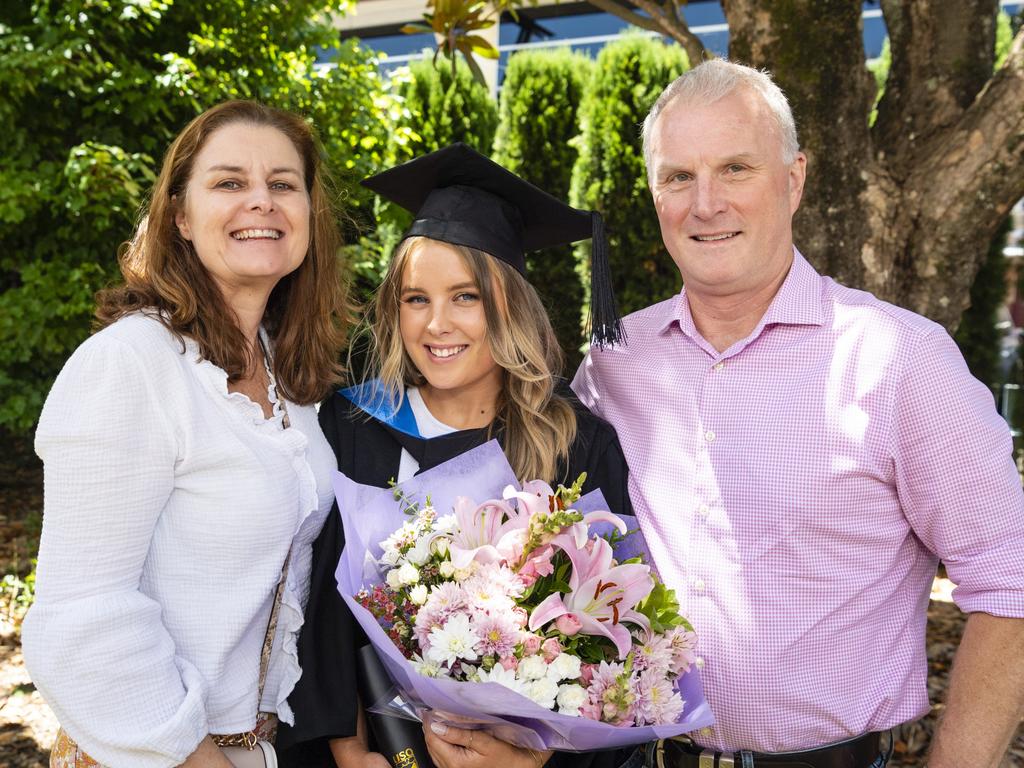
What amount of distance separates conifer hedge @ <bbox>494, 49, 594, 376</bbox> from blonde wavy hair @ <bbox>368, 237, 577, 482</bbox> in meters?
5.74

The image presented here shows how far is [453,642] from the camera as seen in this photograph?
5.51 feet

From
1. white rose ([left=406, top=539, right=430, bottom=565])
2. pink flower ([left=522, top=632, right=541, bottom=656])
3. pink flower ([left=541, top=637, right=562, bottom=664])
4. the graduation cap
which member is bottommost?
pink flower ([left=541, top=637, right=562, bottom=664])

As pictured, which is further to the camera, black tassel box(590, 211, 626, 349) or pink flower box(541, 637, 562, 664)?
black tassel box(590, 211, 626, 349)

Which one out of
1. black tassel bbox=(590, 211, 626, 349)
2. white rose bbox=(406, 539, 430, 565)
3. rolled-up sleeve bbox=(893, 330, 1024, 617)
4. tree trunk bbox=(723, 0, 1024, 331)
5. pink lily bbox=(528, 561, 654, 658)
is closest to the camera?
pink lily bbox=(528, 561, 654, 658)

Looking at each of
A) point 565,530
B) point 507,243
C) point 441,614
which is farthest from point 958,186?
point 441,614

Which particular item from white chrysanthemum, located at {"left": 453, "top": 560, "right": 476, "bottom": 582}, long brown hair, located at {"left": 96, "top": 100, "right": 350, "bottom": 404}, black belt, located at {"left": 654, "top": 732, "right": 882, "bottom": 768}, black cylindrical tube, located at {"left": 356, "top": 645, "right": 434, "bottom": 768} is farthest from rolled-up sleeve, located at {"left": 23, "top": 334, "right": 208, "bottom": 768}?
black belt, located at {"left": 654, "top": 732, "right": 882, "bottom": 768}

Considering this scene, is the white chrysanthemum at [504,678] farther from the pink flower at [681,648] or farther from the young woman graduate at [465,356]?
the young woman graduate at [465,356]

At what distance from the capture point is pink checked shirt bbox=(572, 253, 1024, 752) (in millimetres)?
2033

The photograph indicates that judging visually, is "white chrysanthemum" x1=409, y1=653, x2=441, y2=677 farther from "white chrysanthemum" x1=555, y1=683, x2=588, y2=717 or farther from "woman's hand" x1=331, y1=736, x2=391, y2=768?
"woman's hand" x1=331, y1=736, x2=391, y2=768

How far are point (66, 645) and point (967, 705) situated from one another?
1.88 m

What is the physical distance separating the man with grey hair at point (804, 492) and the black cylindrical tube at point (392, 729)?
61 centimetres

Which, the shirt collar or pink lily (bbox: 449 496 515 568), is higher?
the shirt collar

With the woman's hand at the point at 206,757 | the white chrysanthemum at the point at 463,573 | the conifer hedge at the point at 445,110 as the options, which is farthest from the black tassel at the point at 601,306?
the conifer hedge at the point at 445,110

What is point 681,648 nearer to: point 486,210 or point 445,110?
point 486,210
